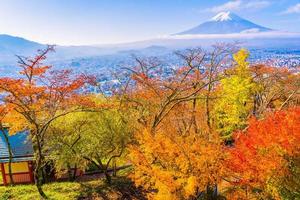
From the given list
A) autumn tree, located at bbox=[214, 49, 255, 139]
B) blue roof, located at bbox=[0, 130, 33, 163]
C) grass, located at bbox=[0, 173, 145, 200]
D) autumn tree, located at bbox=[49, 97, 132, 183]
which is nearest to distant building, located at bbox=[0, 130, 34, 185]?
blue roof, located at bbox=[0, 130, 33, 163]

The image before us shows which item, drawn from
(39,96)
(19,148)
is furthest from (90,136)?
(19,148)

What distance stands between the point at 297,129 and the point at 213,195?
11238 millimetres

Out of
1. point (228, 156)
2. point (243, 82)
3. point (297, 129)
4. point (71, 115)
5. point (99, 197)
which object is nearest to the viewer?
point (297, 129)

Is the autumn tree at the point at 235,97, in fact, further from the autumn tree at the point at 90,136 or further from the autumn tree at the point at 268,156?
the autumn tree at the point at 268,156

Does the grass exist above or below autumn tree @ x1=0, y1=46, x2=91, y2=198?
below

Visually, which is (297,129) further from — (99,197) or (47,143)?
(47,143)

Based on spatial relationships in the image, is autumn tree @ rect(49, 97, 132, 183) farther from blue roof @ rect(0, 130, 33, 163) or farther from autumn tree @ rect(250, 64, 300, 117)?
autumn tree @ rect(250, 64, 300, 117)

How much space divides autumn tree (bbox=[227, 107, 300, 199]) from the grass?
31.5 ft

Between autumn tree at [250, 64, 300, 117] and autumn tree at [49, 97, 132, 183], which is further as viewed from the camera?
autumn tree at [250, 64, 300, 117]

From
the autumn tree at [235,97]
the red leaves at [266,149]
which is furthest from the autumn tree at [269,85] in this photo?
the red leaves at [266,149]

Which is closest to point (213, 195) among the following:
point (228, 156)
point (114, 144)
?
point (228, 156)

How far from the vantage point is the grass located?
101ft

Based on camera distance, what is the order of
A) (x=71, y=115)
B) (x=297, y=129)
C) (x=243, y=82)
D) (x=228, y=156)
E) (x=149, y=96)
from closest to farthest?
(x=297, y=129)
(x=228, y=156)
(x=71, y=115)
(x=149, y=96)
(x=243, y=82)

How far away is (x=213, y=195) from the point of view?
32.5 meters
